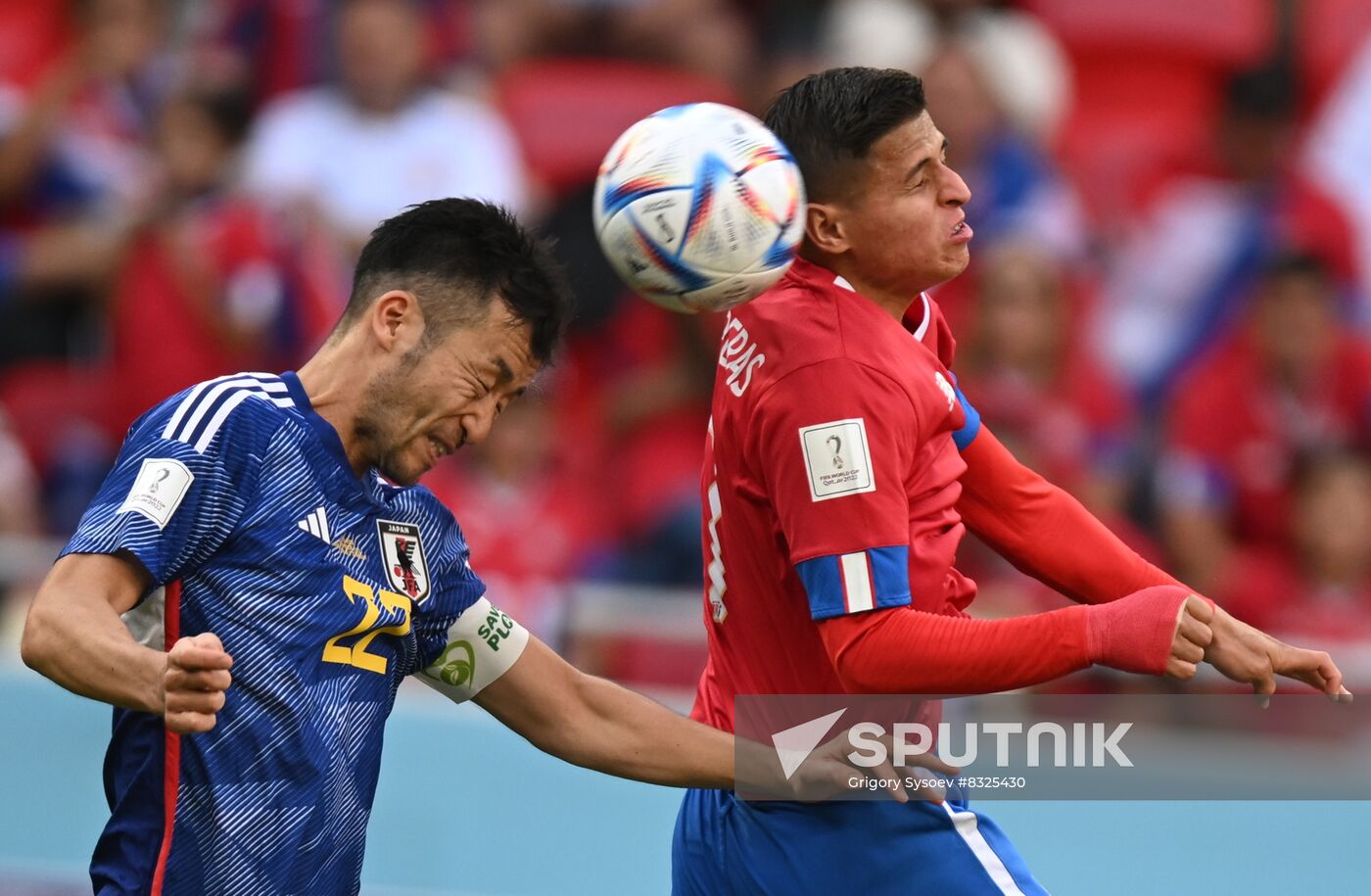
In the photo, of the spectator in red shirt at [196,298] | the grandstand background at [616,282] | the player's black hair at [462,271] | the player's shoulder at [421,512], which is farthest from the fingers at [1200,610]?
the spectator in red shirt at [196,298]

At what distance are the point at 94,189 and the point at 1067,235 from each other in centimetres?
487

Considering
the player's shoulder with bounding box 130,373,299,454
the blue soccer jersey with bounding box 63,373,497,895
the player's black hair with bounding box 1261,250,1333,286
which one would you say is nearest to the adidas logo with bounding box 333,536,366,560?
the blue soccer jersey with bounding box 63,373,497,895

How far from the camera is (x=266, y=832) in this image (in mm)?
3693

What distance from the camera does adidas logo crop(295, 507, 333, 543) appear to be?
3.76m

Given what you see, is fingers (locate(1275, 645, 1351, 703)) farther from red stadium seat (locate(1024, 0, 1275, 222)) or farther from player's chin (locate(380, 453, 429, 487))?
red stadium seat (locate(1024, 0, 1275, 222))

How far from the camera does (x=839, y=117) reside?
4000 millimetres

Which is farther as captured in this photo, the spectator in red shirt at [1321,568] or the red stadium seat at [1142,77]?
the red stadium seat at [1142,77]

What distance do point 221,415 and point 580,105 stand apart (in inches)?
255

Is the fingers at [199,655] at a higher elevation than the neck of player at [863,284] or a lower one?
lower

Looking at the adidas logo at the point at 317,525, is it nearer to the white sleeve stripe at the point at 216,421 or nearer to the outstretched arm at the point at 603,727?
the white sleeve stripe at the point at 216,421

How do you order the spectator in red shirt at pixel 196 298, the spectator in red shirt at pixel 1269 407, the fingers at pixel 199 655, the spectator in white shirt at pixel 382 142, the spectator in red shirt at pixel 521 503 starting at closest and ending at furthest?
the fingers at pixel 199 655, the spectator in red shirt at pixel 521 503, the spectator in red shirt at pixel 1269 407, the spectator in red shirt at pixel 196 298, the spectator in white shirt at pixel 382 142

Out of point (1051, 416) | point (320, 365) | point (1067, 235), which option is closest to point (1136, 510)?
point (1051, 416)

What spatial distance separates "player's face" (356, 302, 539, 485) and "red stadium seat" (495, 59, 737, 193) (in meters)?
6.02

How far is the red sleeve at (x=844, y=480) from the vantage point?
3795 mm
